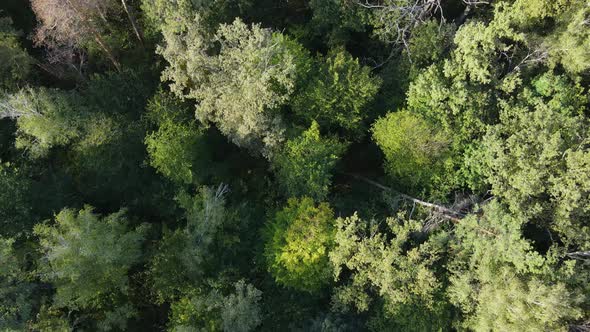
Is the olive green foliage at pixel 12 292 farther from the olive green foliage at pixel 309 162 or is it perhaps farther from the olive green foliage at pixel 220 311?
the olive green foliage at pixel 309 162

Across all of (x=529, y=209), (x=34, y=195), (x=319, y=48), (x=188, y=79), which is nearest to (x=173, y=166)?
(x=188, y=79)

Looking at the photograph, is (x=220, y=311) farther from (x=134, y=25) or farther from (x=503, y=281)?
(x=134, y=25)

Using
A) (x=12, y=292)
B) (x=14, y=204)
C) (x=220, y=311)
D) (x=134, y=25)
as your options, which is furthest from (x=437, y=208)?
(x=14, y=204)

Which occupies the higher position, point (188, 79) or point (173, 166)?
point (188, 79)

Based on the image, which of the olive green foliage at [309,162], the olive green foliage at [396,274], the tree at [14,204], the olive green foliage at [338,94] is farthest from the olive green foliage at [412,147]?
the tree at [14,204]

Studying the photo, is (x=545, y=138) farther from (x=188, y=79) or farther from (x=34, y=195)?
(x=34, y=195)

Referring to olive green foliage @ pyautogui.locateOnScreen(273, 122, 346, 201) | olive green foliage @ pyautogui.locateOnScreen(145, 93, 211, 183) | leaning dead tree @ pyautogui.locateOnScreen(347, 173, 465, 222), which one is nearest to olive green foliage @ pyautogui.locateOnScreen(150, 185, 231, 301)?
olive green foliage @ pyautogui.locateOnScreen(145, 93, 211, 183)
